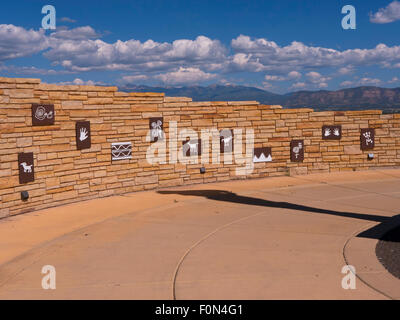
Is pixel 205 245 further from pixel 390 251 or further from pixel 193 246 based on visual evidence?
pixel 390 251

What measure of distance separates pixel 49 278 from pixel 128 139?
7735mm

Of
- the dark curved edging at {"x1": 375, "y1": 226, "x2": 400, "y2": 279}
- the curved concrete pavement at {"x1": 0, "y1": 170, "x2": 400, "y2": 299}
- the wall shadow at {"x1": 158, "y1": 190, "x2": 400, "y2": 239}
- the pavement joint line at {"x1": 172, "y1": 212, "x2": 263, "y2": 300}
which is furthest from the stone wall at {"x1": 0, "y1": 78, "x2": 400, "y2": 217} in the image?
the dark curved edging at {"x1": 375, "y1": 226, "x2": 400, "y2": 279}

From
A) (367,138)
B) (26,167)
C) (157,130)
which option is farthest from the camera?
(367,138)

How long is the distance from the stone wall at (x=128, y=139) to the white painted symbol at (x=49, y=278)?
14.6ft

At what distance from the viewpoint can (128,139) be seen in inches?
583

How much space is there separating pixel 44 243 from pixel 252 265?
405cm

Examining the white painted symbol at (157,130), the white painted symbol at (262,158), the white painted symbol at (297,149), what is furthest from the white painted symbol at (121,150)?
the white painted symbol at (297,149)

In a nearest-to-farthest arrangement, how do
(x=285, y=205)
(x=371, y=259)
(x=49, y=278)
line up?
1. (x=49, y=278)
2. (x=371, y=259)
3. (x=285, y=205)

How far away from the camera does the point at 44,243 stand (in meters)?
9.59

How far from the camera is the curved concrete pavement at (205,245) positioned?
274 inches

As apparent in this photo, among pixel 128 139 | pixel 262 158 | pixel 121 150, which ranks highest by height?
pixel 128 139

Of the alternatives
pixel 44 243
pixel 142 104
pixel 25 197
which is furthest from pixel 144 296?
pixel 142 104

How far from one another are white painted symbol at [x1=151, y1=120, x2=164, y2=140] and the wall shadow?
168 cm

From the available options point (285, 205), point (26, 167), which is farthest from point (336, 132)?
point (26, 167)
